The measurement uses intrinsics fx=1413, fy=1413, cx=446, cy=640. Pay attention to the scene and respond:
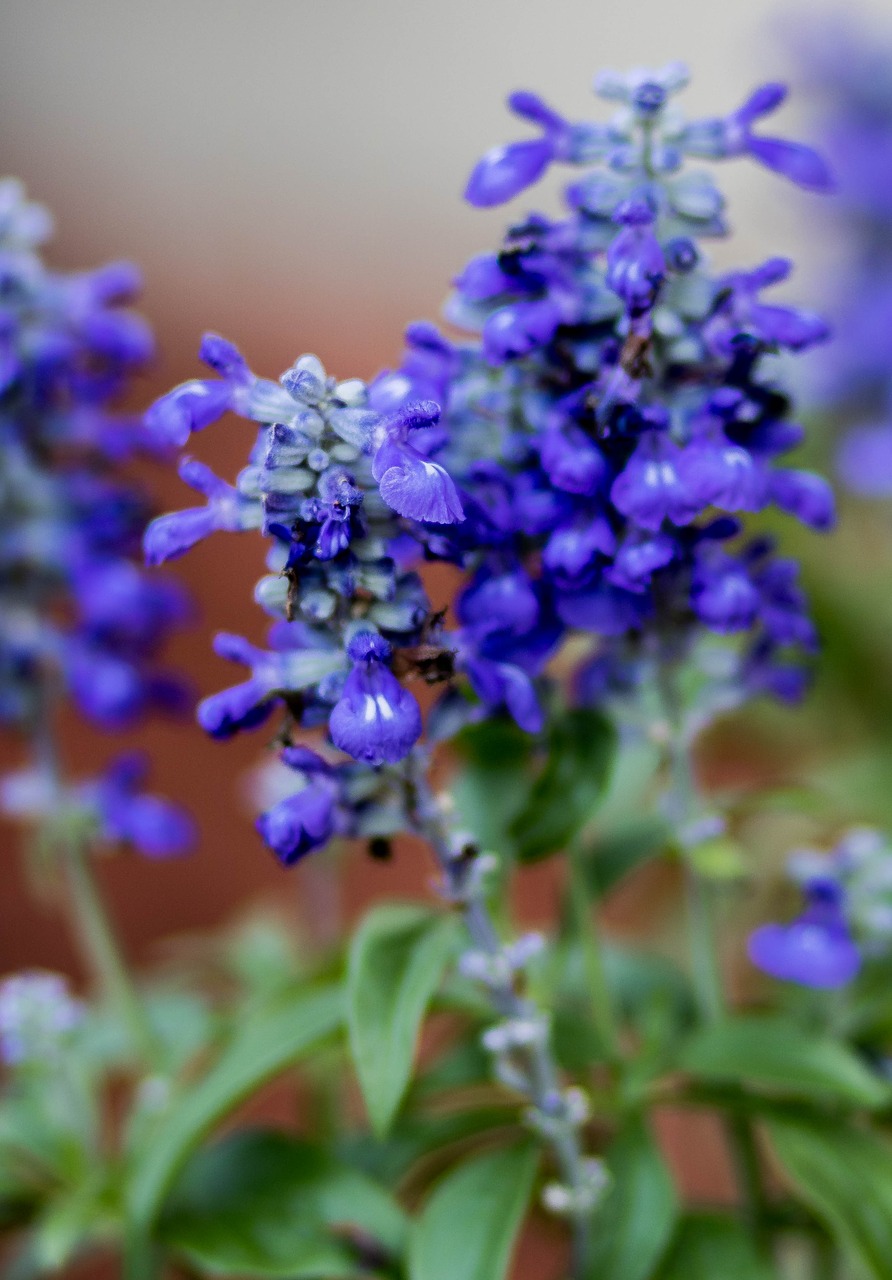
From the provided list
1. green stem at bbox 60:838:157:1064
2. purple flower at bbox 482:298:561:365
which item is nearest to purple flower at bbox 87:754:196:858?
green stem at bbox 60:838:157:1064

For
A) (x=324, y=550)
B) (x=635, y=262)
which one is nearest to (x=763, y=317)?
(x=635, y=262)

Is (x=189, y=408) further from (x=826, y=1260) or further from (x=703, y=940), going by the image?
(x=826, y=1260)

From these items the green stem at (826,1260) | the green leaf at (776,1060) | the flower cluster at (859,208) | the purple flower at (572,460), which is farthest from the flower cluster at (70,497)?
the flower cluster at (859,208)

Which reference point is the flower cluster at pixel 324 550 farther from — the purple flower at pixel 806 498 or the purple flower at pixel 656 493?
the purple flower at pixel 806 498

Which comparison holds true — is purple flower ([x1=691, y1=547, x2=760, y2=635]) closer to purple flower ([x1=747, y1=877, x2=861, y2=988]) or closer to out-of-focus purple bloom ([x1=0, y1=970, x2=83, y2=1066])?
purple flower ([x1=747, y1=877, x2=861, y2=988])

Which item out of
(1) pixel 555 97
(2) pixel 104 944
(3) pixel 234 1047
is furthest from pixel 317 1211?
(1) pixel 555 97

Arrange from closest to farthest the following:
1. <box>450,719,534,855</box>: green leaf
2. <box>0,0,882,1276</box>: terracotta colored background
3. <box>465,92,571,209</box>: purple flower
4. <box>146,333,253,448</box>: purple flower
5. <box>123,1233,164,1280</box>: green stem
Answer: <box>146,333,253,448</box>: purple flower → <box>465,92,571,209</box>: purple flower → <box>123,1233,164,1280</box>: green stem → <box>450,719,534,855</box>: green leaf → <box>0,0,882,1276</box>: terracotta colored background

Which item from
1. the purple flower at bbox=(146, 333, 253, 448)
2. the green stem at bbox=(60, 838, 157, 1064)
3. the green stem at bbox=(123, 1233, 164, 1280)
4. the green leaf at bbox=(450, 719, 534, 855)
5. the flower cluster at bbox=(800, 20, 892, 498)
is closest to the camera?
the purple flower at bbox=(146, 333, 253, 448)
